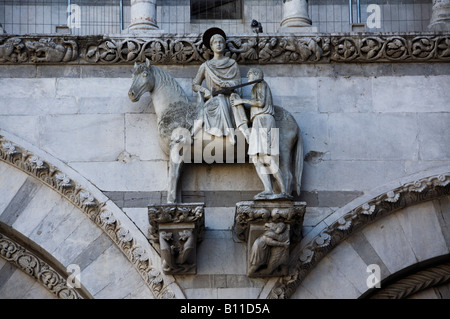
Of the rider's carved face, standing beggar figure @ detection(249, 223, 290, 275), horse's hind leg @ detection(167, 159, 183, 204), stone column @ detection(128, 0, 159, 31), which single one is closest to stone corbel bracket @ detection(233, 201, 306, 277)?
standing beggar figure @ detection(249, 223, 290, 275)

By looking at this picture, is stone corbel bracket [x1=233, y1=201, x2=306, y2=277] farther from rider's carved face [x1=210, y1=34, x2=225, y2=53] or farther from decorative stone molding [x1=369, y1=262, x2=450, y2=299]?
rider's carved face [x1=210, y1=34, x2=225, y2=53]

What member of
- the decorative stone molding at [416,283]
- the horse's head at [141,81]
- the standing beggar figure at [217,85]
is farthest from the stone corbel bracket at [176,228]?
the decorative stone molding at [416,283]

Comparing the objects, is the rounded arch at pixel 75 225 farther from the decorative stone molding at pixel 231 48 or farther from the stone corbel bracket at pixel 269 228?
the decorative stone molding at pixel 231 48

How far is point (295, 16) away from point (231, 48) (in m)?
0.81

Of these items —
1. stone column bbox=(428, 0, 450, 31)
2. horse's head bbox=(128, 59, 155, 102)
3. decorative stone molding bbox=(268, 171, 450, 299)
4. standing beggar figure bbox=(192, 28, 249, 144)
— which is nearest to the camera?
decorative stone molding bbox=(268, 171, 450, 299)

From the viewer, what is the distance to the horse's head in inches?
516

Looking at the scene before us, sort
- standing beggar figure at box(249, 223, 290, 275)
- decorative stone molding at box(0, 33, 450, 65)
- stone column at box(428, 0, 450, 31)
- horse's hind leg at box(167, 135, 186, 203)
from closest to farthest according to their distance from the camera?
standing beggar figure at box(249, 223, 290, 275)
horse's hind leg at box(167, 135, 186, 203)
decorative stone molding at box(0, 33, 450, 65)
stone column at box(428, 0, 450, 31)

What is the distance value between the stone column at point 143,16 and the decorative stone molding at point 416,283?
3.70 meters

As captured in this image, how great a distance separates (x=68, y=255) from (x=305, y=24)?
354cm

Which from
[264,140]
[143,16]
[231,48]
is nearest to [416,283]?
[264,140]

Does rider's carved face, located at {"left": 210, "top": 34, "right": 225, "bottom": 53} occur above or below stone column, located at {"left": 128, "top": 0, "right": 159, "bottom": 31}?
below

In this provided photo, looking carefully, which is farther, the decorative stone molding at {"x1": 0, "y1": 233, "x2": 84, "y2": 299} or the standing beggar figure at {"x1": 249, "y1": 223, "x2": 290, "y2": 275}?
the decorative stone molding at {"x1": 0, "y1": 233, "x2": 84, "y2": 299}

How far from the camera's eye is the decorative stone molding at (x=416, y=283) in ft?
42.7

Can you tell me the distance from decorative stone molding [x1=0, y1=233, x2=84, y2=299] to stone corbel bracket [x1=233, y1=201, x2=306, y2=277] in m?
1.90
